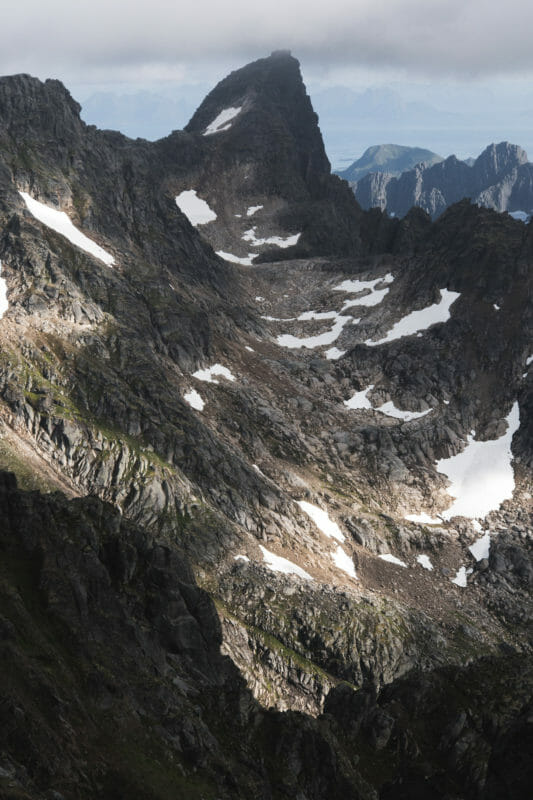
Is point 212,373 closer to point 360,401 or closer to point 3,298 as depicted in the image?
point 360,401

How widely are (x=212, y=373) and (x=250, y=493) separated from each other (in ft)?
102

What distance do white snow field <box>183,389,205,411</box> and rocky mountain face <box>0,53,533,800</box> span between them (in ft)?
1.37

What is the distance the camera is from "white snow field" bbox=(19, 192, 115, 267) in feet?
349

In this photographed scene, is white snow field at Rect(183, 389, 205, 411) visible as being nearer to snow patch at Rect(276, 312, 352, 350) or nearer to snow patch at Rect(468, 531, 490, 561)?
snow patch at Rect(276, 312, 352, 350)

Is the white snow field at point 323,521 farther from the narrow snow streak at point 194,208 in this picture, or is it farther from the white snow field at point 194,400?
the narrow snow streak at point 194,208

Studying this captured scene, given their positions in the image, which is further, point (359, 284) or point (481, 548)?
point (359, 284)

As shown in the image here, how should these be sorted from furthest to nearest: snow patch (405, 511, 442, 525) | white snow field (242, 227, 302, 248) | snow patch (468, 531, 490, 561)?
white snow field (242, 227, 302, 248)
snow patch (405, 511, 442, 525)
snow patch (468, 531, 490, 561)

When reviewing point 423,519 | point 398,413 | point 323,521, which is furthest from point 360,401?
point 323,521

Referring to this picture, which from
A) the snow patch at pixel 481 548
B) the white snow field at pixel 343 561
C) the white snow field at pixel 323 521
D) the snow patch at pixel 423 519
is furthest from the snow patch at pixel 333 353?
the white snow field at pixel 343 561

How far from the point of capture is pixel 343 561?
79.2 meters

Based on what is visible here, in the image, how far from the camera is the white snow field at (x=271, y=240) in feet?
620

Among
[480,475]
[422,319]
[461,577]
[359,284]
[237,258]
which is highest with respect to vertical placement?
[237,258]

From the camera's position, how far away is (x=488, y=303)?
129875mm

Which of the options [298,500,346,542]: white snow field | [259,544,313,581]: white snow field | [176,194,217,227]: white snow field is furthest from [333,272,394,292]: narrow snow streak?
[259,544,313,581]: white snow field
